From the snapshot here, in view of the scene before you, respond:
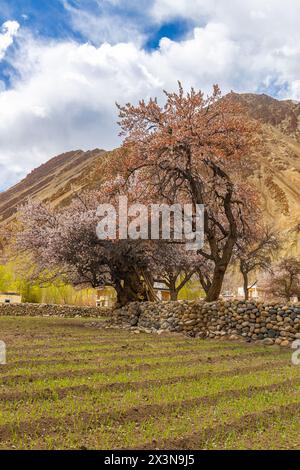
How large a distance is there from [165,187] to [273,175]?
298 feet

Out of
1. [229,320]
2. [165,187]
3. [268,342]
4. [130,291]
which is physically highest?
[165,187]

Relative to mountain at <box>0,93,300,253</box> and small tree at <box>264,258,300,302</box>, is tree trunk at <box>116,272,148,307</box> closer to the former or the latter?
mountain at <box>0,93,300,253</box>

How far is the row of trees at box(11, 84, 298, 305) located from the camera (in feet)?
61.9

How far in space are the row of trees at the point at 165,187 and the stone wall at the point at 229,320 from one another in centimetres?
185

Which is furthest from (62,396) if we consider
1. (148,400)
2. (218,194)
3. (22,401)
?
(218,194)

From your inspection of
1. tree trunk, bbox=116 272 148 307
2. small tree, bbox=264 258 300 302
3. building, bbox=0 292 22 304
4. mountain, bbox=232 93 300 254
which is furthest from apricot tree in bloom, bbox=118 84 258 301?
mountain, bbox=232 93 300 254

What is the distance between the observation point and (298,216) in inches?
3482

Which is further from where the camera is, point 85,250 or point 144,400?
point 85,250

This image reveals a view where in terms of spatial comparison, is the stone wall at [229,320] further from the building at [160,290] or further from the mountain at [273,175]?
the building at [160,290]

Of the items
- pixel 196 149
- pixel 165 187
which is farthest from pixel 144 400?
pixel 165 187

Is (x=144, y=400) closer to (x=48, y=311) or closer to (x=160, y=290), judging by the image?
(x=48, y=311)

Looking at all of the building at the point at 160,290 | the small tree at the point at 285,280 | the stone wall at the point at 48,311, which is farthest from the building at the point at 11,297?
the small tree at the point at 285,280

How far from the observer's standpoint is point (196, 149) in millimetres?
18500

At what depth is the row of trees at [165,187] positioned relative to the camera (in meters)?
18.9
